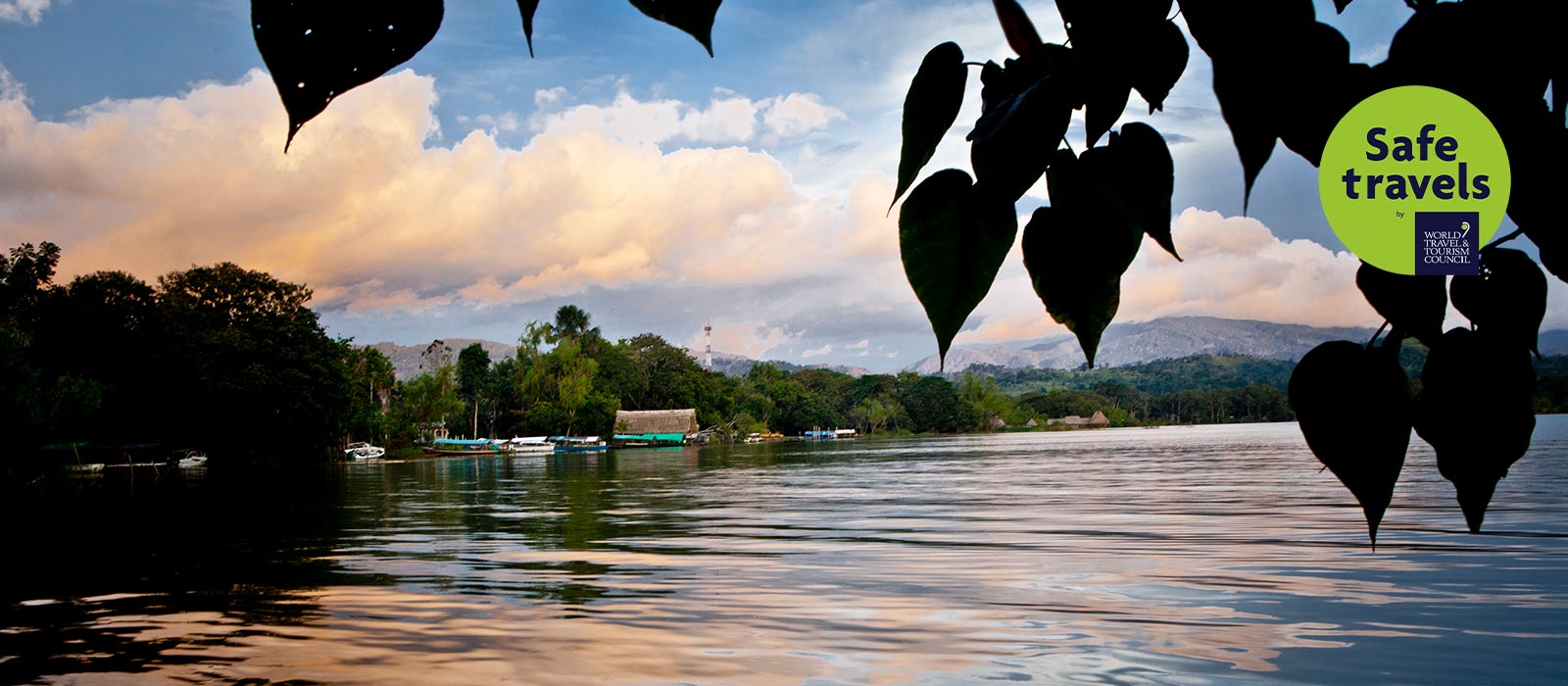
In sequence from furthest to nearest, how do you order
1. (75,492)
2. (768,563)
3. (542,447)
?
(542,447) → (75,492) → (768,563)

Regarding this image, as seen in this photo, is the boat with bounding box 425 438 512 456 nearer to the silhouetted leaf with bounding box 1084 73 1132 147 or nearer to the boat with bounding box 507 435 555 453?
the boat with bounding box 507 435 555 453

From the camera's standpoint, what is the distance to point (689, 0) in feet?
1.41

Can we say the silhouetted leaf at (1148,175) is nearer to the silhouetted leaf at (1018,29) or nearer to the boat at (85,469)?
the silhouetted leaf at (1018,29)

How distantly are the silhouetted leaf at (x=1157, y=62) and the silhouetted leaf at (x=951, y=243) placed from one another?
0.25ft

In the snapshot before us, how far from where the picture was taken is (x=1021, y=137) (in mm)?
417

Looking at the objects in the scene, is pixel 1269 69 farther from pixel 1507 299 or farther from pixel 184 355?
pixel 184 355

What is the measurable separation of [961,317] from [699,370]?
102265 mm

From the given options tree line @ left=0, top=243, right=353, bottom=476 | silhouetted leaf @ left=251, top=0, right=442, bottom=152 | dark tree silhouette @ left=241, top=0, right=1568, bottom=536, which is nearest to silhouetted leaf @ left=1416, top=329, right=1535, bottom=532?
dark tree silhouette @ left=241, top=0, right=1568, bottom=536

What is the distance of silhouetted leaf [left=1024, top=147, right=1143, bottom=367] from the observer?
47 cm

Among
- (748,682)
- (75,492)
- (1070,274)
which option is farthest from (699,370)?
(1070,274)

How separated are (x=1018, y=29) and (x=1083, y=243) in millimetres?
115

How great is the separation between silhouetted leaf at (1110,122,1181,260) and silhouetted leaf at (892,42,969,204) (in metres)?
0.08

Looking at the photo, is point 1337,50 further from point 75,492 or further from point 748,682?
point 75,492

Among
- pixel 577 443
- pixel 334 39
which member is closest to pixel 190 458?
pixel 577 443
